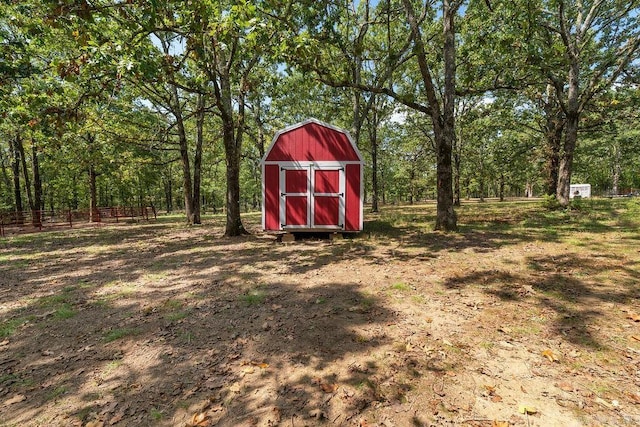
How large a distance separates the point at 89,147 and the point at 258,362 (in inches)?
724

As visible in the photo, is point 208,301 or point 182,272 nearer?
point 208,301

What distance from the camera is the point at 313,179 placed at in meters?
10.9

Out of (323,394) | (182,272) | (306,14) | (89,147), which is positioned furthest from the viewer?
(89,147)

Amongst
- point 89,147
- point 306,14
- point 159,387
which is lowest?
point 159,387

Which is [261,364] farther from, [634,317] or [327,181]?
[327,181]

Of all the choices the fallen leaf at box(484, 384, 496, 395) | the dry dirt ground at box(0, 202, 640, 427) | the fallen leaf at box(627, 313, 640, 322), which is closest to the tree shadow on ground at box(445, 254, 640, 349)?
the dry dirt ground at box(0, 202, 640, 427)

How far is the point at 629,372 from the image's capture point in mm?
2957

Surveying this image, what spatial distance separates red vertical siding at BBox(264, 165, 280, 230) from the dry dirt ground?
3.72m

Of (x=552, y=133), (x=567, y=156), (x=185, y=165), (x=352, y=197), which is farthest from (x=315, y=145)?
(x=552, y=133)

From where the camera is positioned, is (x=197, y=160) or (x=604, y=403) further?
(x=197, y=160)

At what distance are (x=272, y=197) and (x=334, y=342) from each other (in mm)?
7940

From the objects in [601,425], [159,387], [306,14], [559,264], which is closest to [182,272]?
[159,387]

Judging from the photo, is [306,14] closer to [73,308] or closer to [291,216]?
[291,216]

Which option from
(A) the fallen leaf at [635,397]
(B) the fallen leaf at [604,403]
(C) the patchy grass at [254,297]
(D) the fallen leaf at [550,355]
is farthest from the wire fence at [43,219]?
(A) the fallen leaf at [635,397]
